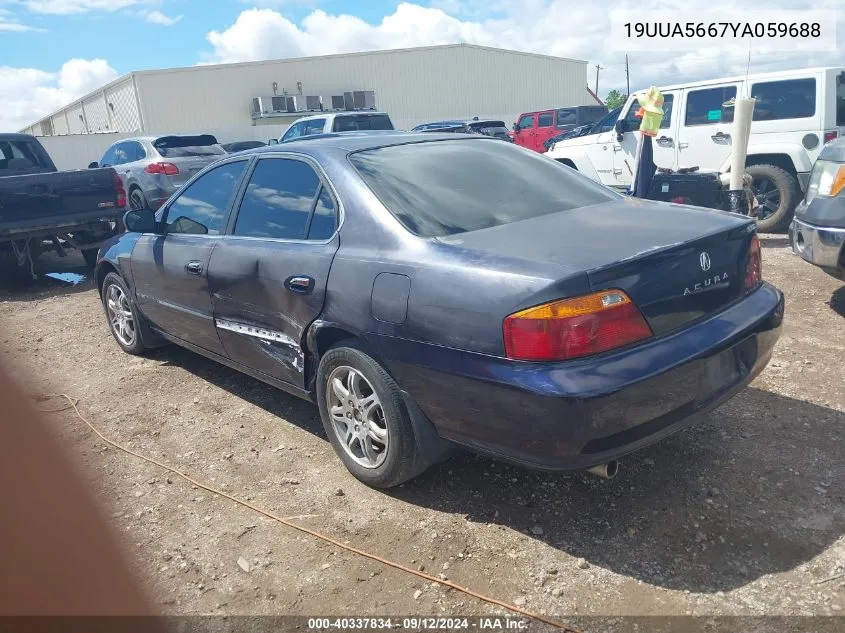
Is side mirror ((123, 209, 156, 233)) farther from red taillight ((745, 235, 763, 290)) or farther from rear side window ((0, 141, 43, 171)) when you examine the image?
rear side window ((0, 141, 43, 171))

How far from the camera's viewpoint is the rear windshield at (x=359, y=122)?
13367mm

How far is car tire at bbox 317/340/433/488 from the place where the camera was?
112 inches

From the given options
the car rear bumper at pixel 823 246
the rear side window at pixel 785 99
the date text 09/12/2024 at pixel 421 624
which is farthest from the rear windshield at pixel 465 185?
the rear side window at pixel 785 99

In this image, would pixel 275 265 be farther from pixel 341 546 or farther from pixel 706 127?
pixel 706 127

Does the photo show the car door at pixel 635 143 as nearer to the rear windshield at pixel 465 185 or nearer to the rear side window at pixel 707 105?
the rear side window at pixel 707 105

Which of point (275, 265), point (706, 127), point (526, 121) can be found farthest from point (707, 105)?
point (526, 121)

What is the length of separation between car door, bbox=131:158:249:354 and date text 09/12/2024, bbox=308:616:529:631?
2025 millimetres

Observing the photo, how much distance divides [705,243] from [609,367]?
0.74 meters

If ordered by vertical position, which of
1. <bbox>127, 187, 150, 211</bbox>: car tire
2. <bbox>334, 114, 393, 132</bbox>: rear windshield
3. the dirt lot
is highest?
<bbox>334, 114, 393, 132</bbox>: rear windshield

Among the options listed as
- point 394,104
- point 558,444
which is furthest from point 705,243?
point 394,104

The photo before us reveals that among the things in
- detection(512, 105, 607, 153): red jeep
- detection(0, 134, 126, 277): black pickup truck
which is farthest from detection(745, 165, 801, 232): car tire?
detection(512, 105, 607, 153): red jeep

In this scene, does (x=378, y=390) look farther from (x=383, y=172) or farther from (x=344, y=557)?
(x=383, y=172)

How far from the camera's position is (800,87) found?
817cm

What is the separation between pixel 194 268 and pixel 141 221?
30.2 inches
